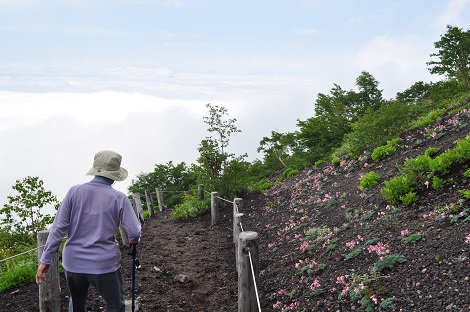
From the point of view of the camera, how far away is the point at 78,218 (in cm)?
419

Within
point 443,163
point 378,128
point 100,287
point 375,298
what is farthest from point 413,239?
point 378,128

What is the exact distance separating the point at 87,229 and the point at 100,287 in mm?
672

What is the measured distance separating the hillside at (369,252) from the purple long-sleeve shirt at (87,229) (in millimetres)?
2871

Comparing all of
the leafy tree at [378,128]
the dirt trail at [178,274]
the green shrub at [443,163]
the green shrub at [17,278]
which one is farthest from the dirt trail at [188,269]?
the leafy tree at [378,128]

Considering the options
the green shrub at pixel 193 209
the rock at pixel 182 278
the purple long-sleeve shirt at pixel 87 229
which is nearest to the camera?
the purple long-sleeve shirt at pixel 87 229

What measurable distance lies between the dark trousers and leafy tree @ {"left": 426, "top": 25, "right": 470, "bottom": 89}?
86.4ft

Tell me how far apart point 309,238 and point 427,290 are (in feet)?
12.5

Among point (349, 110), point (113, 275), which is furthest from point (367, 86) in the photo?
point (113, 275)

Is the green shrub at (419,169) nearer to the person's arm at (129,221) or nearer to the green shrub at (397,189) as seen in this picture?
the green shrub at (397,189)

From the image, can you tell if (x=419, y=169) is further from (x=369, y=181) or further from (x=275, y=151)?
(x=275, y=151)

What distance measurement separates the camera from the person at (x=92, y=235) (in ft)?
13.7

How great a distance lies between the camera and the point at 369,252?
5.98 m

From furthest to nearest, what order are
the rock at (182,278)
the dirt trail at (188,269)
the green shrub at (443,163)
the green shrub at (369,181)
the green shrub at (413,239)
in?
the green shrub at (369,181), the rock at (182,278), the green shrub at (443,163), the dirt trail at (188,269), the green shrub at (413,239)

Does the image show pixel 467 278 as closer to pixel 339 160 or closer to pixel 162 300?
pixel 162 300
